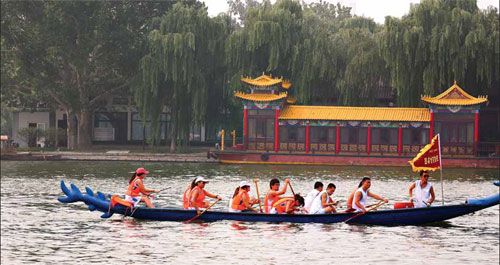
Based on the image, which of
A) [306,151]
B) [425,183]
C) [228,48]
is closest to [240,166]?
[306,151]

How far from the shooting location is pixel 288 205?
23.5m

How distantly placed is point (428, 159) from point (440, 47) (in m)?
26.7

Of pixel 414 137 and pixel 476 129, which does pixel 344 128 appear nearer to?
pixel 414 137

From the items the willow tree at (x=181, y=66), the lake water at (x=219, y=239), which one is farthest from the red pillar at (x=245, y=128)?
the lake water at (x=219, y=239)

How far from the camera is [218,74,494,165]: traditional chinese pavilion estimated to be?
5128 cm

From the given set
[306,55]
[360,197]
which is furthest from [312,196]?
[306,55]

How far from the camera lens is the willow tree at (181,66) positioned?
5472 cm

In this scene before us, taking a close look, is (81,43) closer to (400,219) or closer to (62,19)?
(62,19)

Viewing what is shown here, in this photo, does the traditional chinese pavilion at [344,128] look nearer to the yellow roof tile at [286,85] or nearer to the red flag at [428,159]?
the yellow roof tile at [286,85]

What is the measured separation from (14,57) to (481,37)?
95.4 ft

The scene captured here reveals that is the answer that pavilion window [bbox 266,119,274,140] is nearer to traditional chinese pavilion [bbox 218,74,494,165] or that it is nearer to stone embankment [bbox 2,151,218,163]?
traditional chinese pavilion [bbox 218,74,494,165]

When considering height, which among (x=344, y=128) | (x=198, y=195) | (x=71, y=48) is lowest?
(x=198, y=195)

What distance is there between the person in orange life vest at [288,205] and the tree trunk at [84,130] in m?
37.0

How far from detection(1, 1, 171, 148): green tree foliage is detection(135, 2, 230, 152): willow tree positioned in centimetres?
251
